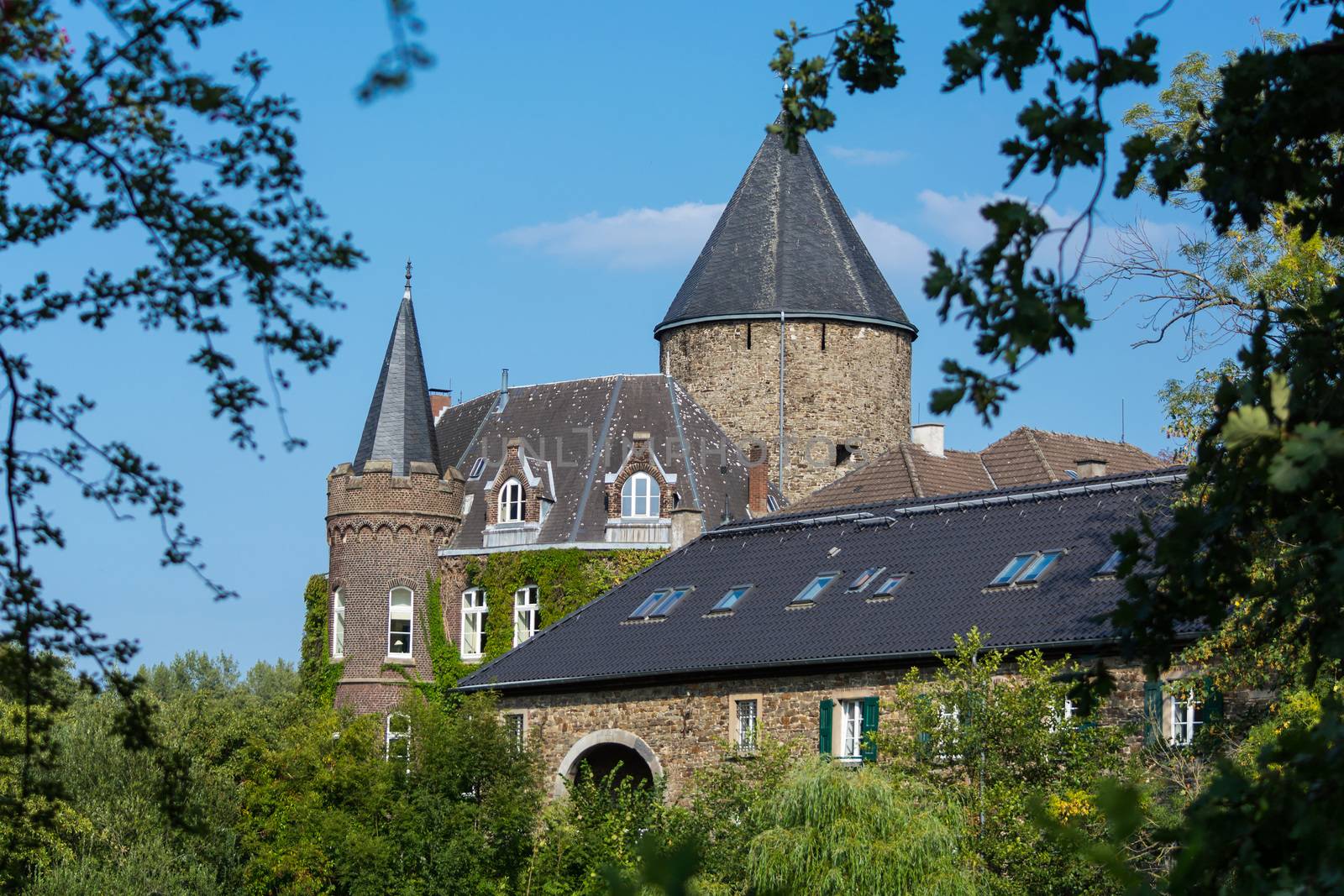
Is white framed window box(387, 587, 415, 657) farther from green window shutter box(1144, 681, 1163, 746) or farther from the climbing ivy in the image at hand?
green window shutter box(1144, 681, 1163, 746)

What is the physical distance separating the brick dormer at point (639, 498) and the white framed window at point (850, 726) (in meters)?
13.6

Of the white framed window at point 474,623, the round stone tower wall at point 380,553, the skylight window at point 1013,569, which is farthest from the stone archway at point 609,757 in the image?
the round stone tower wall at point 380,553

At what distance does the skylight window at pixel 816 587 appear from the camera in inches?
1241

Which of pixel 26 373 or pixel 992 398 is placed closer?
pixel 992 398

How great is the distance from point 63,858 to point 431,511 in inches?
429

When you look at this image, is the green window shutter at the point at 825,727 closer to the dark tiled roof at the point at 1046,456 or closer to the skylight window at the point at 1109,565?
the skylight window at the point at 1109,565

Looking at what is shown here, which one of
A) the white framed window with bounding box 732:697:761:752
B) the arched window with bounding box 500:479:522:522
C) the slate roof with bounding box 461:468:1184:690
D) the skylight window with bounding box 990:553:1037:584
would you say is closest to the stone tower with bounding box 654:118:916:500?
the arched window with bounding box 500:479:522:522

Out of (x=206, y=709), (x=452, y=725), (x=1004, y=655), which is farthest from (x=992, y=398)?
(x=206, y=709)

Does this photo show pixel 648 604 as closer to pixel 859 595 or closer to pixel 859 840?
pixel 859 595

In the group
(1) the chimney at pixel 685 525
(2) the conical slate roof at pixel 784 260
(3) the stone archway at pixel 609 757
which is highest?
(2) the conical slate roof at pixel 784 260

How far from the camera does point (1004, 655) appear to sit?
26.9 metres

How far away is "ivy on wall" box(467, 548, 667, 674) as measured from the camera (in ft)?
137

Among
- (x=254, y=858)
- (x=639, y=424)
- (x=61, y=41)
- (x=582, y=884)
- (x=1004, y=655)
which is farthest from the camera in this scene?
(x=639, y=424)

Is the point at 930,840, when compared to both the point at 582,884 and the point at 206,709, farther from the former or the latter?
the point at 206,709
